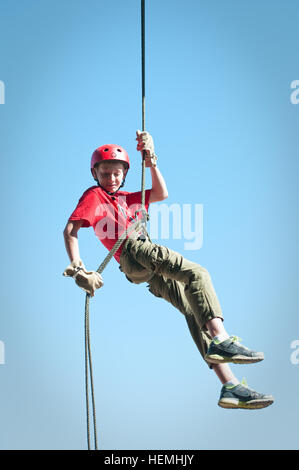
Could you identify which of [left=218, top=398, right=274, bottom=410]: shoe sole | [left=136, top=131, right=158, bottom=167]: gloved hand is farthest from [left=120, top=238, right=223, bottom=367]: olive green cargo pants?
[left=136, top=131, right=158, bottom=167]: gloved hand

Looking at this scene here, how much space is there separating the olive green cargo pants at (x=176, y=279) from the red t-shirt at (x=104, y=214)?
0.66 feet

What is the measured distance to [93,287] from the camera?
4.70m

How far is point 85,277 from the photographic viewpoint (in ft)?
15.3

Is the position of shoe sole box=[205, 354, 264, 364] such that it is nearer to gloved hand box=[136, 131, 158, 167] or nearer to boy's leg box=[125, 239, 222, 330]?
boy's leg box=[125, 239, 222, 330]

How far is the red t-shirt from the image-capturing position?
5.08 meters

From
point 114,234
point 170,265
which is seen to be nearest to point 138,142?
point 114,234

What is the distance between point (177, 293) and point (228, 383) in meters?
0.98

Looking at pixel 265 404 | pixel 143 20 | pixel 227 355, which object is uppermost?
pixel 143 20

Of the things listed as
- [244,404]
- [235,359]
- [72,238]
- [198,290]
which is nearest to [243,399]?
[244,404]

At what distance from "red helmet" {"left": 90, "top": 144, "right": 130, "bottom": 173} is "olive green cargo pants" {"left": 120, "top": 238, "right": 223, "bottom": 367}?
92 centimetres

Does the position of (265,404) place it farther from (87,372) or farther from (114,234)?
(114,234)

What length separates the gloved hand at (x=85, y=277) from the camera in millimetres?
4672

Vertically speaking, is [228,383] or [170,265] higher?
[170,265]

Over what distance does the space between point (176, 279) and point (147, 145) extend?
4.23 feet
